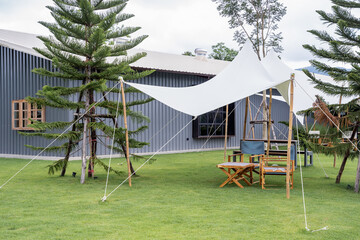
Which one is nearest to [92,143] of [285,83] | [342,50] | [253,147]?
[253,147]

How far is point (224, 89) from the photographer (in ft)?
25.4

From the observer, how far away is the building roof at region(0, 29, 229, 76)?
12594mm

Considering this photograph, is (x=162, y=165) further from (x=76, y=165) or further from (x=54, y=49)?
(x=54, y=49)

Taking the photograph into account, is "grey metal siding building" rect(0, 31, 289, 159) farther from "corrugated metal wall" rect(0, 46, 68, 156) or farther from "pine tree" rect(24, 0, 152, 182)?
"pine tree" rect(24, 0, 152, 182)

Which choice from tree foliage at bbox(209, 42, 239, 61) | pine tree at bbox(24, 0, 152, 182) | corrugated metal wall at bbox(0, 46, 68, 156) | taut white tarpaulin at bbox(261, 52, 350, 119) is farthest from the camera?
tree foliage at bbox(209, 42, 239, 61)

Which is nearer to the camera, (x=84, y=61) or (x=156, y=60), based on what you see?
(x=84, y=61)

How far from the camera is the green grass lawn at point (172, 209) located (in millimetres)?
4352

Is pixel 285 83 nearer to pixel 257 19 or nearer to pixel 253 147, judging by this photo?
pixel 253 147

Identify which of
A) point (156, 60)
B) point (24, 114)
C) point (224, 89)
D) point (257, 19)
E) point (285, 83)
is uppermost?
point (257, 19)

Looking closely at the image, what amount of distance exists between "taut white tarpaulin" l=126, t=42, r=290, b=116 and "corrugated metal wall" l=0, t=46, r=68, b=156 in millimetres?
5110

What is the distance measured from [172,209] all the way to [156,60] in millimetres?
10164

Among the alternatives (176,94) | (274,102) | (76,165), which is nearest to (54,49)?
(176,94)

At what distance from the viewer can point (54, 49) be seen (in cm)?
821

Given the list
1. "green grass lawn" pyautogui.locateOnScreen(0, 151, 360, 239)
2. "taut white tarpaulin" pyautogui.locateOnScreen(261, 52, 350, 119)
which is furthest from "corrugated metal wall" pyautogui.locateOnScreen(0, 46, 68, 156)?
"taut white tarpaulin" pyautogui.locateOnScreen(261, 52, 350, 119)
